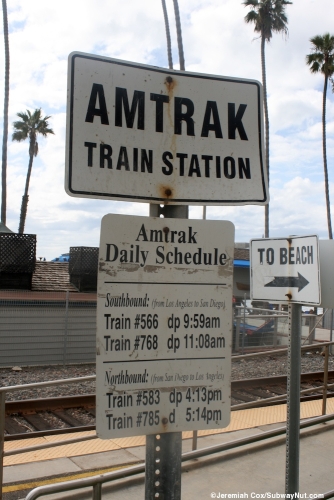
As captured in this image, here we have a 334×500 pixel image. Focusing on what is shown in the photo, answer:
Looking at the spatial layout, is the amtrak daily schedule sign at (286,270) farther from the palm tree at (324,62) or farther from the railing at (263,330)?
the palm tree at (324,62)

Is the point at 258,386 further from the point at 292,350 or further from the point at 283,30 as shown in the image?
the point at 283,30

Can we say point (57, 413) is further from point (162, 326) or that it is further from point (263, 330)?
point (263, 330)

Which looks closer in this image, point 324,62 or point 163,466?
point 163,466

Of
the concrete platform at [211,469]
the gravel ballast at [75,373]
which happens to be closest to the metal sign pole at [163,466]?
the concrete platform at [211,469]

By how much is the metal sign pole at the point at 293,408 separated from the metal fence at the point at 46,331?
521 inches

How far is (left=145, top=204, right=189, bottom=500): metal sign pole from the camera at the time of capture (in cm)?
214

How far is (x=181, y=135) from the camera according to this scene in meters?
2.32

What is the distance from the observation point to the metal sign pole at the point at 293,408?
3.29 meters

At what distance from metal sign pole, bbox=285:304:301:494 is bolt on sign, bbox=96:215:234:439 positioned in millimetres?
1180

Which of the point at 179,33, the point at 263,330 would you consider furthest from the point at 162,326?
the point at 179,33

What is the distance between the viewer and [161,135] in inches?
90.4

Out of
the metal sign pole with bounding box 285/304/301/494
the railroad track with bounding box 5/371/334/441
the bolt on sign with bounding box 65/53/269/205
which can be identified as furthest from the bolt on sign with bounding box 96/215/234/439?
the railroad track with bounding box 5/371/334/441

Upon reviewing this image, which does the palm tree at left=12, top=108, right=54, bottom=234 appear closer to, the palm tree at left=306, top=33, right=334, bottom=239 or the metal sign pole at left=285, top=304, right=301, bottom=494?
the palm tree at left=306, top=33, right=334, bottom=239

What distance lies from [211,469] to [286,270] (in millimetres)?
2996
